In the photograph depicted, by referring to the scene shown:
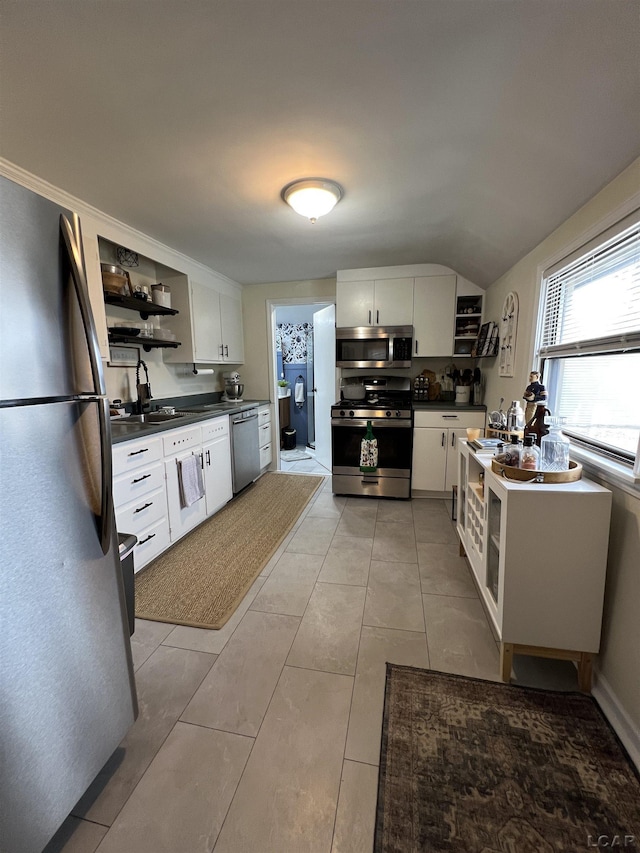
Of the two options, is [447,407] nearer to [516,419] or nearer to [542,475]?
[516,419]

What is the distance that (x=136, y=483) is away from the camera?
6.82 ft

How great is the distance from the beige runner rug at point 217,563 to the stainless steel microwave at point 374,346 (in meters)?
1.56

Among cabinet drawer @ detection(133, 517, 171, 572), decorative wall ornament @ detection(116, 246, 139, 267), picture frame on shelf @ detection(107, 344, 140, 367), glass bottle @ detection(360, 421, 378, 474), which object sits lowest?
cabinet drawer @ detection(133, 517, 171, 572)

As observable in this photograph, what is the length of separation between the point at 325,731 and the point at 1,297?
1.65m

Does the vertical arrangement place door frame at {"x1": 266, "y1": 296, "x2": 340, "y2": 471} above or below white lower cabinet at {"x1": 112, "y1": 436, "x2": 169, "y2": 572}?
above

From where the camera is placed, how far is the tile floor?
982mm

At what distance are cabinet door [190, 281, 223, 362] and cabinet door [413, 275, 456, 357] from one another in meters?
2.10

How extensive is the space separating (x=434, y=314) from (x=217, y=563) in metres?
3.02

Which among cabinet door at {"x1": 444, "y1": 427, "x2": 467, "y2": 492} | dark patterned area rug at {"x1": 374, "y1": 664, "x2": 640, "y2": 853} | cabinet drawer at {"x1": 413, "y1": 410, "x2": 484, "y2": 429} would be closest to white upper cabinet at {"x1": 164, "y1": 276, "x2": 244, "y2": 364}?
cabinet drawer at {"x1": 413, "y1": 410, "x2": 484, "y2": 429}

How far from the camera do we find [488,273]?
296cm

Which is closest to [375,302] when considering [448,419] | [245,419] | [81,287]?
[448,419]

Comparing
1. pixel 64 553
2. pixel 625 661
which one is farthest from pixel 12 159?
pixel 625 661

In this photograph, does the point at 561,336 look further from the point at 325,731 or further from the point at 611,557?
the point at 325,731

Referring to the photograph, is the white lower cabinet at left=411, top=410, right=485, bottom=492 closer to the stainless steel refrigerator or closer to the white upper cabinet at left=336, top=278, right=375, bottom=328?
the white upper cabinet at left=336, top=278, right=375, bottom=328
